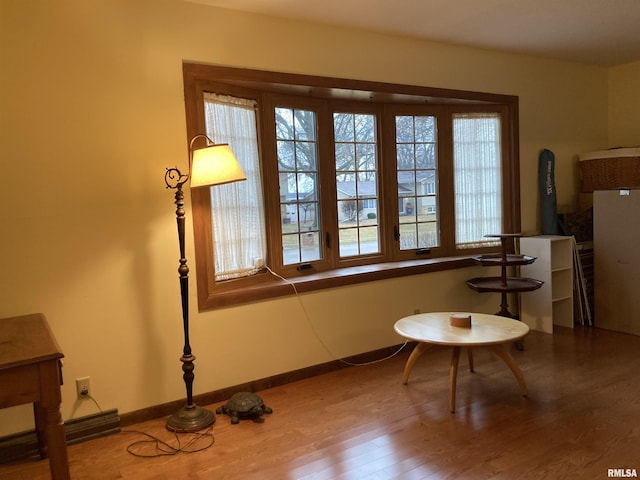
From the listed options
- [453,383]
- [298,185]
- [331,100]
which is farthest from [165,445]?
[331,100]

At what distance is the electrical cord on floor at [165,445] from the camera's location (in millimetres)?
2618

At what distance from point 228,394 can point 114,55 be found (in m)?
2.11

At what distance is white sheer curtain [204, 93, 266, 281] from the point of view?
3.27 meters

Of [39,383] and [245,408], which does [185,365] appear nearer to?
[245,408]

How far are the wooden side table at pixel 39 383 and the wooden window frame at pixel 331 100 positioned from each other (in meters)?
1.22

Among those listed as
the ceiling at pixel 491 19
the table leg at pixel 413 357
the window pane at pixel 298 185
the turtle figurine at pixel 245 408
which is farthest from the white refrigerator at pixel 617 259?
the turtle figurine at pixel 245 408

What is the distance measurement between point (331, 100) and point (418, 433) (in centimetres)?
244

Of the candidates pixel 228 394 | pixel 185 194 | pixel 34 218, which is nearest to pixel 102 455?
A: pixel 228 394

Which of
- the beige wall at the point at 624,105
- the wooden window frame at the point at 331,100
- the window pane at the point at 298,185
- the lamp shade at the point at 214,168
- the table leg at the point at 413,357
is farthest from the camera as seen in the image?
the beige wall at the point at 624,105

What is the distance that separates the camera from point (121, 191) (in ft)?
9.37

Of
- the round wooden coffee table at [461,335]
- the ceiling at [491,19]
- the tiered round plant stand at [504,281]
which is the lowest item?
the round wooden coffee table at [461,335]

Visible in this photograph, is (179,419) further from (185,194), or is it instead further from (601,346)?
(601,346)

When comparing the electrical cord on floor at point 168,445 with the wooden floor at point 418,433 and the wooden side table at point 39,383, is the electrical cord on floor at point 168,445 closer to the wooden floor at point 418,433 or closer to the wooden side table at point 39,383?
the wooden floor at point 418,433

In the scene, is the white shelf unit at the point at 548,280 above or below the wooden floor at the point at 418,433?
above
